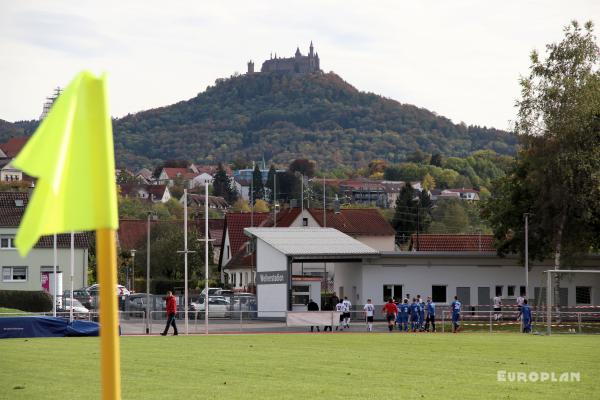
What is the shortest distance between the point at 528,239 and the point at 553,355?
34384 millimetres

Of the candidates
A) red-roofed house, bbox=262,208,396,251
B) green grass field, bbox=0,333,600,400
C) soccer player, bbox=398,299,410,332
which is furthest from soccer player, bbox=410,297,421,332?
red-roofed house, bbox=262,208,396,251

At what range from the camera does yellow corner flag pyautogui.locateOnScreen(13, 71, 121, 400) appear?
4742 mm

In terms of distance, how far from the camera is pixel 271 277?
62469mm

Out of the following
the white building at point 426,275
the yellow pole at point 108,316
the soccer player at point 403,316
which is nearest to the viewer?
the yellow pole at point 108,316

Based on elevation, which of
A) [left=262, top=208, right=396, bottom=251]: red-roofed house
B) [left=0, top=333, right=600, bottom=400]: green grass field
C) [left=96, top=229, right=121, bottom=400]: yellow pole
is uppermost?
[left=262, top=208, right=396, bottom=251]: red-roofed house

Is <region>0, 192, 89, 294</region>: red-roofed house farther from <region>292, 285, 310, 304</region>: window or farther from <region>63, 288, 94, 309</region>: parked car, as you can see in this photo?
<region>292, 285, 310, 304</region>: window

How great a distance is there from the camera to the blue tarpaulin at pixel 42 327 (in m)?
38.8

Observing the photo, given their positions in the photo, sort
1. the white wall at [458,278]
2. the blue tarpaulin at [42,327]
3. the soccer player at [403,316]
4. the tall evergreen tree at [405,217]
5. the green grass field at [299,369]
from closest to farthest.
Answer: the green grass field at [299,369]
the blue tarpaulin at [42,327]
the soccer player at [403,316]
the white wall at [458,278]
the tall evergreen tree at [405,217]

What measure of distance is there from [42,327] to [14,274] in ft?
176

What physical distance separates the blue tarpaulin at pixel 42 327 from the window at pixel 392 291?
91.9 feet

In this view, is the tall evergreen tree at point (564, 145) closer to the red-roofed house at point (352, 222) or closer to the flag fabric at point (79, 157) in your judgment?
the red-roofed house at point (352, 222)

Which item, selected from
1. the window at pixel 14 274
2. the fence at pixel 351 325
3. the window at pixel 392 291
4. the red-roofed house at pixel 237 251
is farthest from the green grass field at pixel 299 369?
the red-roofed house at pixel 237 251

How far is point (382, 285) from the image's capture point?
65.8 m

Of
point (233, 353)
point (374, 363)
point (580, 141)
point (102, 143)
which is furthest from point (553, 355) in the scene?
point (580, 141)
